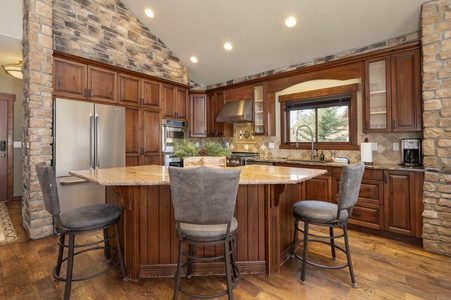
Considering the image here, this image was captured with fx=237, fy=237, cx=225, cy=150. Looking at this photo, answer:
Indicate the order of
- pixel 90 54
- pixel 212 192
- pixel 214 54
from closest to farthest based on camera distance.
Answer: pixel 212 192 → pixel 90 54 → pixel 214 54

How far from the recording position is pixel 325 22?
3471 mm

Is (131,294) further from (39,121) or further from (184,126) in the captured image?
(184,126)

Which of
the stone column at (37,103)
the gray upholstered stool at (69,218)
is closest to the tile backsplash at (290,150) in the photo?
the gray upholstered stool at (69,218)

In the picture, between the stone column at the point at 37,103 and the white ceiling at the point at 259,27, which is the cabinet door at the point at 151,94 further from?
the stone column at the point at 37,103

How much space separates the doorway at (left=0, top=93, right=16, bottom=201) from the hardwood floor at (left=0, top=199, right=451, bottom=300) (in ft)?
10.5

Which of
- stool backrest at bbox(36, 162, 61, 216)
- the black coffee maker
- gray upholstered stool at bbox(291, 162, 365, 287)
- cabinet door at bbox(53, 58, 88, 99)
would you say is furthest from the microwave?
the black coffee maker

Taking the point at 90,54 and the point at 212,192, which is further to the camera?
the point at 90,54

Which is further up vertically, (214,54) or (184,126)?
(214,54)

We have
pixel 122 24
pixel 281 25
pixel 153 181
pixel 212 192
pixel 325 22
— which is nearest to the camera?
pixel 212 192

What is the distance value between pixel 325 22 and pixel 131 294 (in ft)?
13.4

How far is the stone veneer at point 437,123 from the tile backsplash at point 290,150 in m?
0.63

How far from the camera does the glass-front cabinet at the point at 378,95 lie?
3291 millimetres

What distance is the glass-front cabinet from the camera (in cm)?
329

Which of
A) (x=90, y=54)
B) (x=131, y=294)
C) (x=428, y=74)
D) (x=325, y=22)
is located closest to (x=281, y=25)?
(x=325, y=22)
